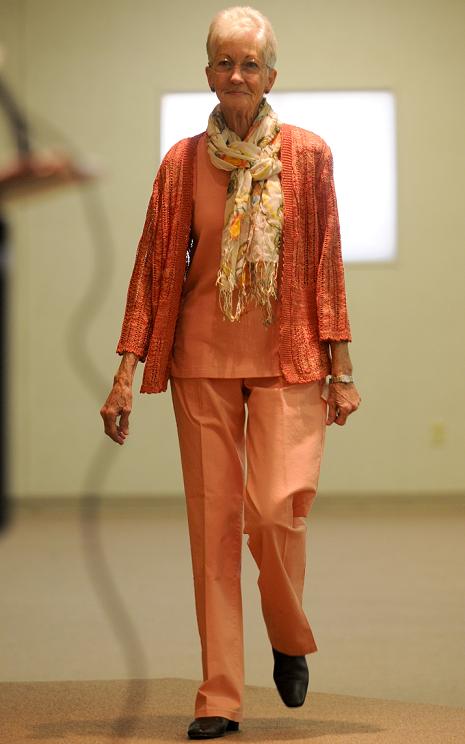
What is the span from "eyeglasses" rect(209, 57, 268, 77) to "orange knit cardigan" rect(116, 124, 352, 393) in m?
0.16

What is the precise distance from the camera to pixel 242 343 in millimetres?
Answer: 2551

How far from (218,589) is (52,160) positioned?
1.59 metres

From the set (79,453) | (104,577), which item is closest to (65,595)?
(104,577)

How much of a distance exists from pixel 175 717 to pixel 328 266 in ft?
3.21

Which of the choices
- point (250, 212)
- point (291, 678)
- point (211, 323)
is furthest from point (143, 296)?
point (291, 678)

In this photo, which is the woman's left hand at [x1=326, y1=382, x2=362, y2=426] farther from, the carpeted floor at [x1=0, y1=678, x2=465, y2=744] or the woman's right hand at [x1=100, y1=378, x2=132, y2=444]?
the carpeted floor at [x1=0, y1=678, x2=465, y2=744]

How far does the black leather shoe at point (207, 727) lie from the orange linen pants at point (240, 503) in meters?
0.01

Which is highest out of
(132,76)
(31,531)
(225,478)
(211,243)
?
(132,76)

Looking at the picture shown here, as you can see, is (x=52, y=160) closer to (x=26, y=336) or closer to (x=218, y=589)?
(x=218, y=589)

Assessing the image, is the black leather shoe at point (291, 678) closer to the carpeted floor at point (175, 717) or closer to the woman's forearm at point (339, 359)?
the carpeted floor at point (175, 717)

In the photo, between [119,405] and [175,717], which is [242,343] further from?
[175,717]

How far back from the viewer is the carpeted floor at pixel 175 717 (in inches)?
97.9

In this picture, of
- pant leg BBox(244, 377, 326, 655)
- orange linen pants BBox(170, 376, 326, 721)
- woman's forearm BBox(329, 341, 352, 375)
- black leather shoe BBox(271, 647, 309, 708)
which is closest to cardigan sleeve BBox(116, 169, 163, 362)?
orange linen pants BBox(170, 376, 326, 721)

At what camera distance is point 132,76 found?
22.9ft
